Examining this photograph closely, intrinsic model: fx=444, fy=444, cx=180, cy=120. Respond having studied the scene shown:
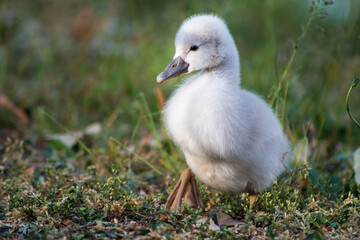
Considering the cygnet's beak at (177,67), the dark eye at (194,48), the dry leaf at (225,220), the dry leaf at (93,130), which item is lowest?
the dry leaf at (225,220)

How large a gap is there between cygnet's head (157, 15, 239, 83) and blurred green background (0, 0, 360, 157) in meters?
0.56

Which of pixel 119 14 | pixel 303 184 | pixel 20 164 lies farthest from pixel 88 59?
pixel 303 184

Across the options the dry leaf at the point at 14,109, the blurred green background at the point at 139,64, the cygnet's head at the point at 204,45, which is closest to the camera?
the cygnet's head at the point at 204,45

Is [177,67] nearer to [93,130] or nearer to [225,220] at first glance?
[225,220]

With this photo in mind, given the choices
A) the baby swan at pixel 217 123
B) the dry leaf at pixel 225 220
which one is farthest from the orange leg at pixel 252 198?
the dry leaf at pixel 225 220

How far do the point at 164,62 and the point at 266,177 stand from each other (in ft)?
10.3

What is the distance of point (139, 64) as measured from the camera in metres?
5.54

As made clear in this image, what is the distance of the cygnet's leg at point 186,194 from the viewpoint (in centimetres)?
279

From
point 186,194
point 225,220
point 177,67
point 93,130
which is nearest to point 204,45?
point 177,67

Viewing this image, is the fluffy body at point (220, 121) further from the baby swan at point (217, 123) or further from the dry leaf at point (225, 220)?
the dry leaf at point (225, 220)

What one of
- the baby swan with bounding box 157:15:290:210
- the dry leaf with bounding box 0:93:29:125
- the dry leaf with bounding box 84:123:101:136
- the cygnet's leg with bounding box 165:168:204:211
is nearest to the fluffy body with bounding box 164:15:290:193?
the baby swan with bounding box 157:15:290:210

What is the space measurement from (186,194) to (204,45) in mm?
948

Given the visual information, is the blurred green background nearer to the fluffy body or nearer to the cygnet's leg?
the fluffy body

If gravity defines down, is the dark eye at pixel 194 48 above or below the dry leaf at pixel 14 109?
above
